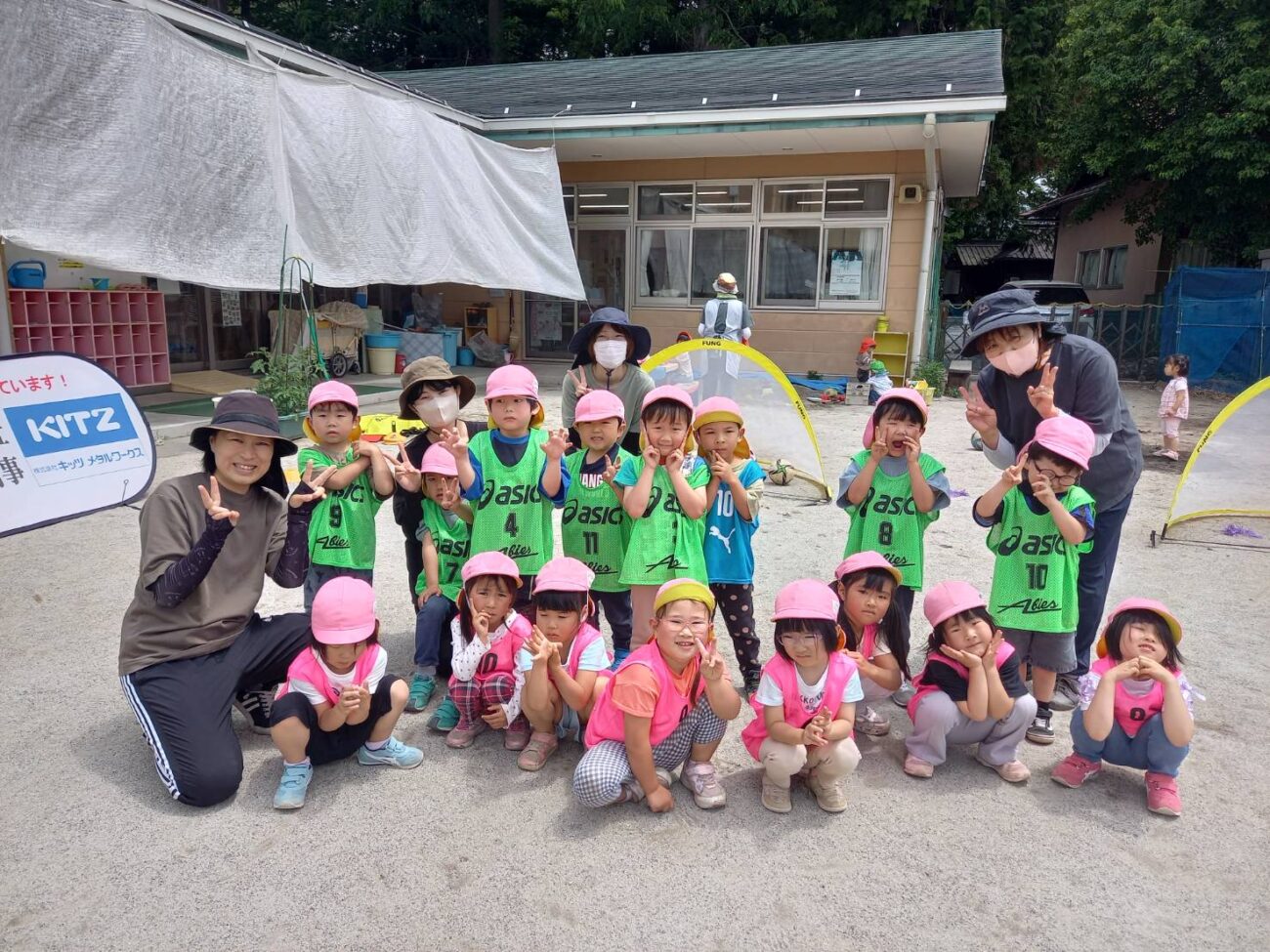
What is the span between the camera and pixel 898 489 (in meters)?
3.29

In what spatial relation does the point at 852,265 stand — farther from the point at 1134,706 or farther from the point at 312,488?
the point at 312,488

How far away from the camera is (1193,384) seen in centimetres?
1316

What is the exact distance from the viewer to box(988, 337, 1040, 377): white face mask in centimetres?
307

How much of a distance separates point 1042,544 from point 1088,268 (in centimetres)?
2358

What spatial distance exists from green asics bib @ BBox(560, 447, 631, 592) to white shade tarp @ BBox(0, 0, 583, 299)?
3804mm

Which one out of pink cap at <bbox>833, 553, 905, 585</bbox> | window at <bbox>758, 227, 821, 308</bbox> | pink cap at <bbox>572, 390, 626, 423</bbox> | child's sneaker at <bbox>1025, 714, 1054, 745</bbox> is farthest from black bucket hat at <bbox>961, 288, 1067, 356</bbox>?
window at <bbox>758, 227, 821, 308</bbox>

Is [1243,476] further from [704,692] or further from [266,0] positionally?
[266,0]

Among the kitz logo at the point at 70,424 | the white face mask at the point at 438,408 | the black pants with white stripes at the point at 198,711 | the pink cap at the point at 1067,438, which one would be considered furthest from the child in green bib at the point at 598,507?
the kitz logo at the point at 70,424

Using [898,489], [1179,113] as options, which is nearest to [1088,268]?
[1179,113]

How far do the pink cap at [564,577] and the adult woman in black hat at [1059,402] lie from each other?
5.16 ft

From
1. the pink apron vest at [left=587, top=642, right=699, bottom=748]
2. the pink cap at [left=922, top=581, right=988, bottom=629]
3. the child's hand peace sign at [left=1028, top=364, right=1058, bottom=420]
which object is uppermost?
the child's hand peace sign at [left=1028, top=364, right=1058, bottom=420]

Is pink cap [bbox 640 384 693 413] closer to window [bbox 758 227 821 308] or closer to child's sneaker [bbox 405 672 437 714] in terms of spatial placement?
child's sneaker [bbox 405 672 437 714]

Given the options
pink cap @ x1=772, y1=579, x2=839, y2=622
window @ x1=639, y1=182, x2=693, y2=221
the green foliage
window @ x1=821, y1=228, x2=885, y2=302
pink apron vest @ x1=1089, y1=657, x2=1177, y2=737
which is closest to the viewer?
pink cap @ x1=772, y1=579, x2=839, y2=622

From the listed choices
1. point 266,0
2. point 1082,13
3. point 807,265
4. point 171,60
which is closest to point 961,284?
point 1082,13
